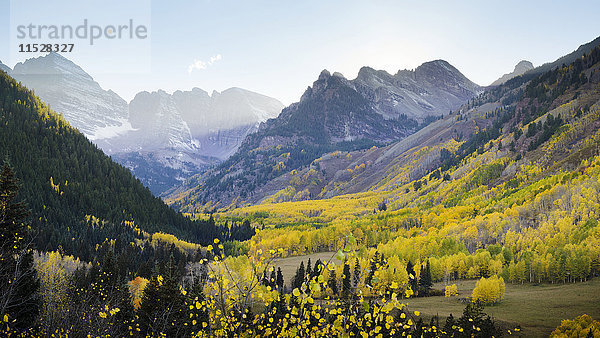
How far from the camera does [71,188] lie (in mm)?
145750

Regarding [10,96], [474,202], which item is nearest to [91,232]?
[10,96]

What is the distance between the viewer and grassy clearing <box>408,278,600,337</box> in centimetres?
6378

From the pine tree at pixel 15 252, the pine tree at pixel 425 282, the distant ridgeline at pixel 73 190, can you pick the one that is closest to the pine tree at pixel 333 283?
the pine tree at pixel 425 282

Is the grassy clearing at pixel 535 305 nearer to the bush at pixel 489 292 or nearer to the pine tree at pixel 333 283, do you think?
the bush at pixel 489 292

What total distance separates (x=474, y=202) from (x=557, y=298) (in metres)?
105

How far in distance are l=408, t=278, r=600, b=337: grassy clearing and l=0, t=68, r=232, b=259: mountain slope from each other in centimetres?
9665

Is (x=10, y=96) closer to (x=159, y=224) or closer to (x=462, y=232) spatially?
(x=159, y=224)

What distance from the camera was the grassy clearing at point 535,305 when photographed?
209ft

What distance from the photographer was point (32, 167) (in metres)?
141

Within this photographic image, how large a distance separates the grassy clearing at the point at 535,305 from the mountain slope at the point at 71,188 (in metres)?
96.7

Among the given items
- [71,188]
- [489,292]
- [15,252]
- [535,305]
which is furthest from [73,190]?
[535,305]

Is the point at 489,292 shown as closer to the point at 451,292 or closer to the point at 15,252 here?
the point at 451,292

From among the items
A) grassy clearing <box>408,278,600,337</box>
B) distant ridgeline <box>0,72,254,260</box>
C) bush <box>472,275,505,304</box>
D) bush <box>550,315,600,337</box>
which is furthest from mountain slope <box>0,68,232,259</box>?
bush <box>550,315,600,337</box>

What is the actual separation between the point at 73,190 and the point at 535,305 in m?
163
